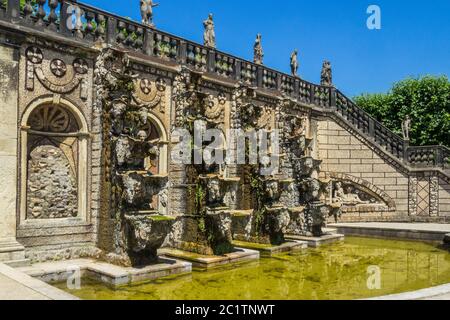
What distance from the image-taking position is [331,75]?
71.6 ft

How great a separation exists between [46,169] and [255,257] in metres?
5.58

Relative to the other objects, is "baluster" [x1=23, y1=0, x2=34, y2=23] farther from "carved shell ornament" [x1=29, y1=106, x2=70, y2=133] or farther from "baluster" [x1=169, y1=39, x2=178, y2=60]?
"baluster" [x1=169, y1=39, x2=178, y2=60]

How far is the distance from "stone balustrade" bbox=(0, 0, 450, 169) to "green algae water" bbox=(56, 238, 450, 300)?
6.21m

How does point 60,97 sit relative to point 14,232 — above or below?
above

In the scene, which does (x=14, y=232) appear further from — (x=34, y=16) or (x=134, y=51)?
(x=134, y=51)

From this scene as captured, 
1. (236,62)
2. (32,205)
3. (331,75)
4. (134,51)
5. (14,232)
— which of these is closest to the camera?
(14,232)

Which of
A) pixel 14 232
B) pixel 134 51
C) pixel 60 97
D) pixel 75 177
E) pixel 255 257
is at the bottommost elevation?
pixel 255 257

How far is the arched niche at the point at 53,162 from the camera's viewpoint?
396 inches

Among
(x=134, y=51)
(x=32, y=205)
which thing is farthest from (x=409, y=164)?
(x=32, y=205)

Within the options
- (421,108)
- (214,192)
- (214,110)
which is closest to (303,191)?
(214,110)

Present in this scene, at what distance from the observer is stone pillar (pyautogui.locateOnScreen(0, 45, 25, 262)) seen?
9.18 m

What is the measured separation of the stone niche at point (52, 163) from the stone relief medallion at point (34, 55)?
3.45ft

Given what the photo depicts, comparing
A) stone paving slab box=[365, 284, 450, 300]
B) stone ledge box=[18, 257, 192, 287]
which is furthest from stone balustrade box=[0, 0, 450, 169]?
stone paving slab box=[365, 284, 450, 300]

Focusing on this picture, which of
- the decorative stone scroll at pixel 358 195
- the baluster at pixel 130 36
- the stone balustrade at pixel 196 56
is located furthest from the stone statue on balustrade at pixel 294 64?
the baluster at pixel 130 36
